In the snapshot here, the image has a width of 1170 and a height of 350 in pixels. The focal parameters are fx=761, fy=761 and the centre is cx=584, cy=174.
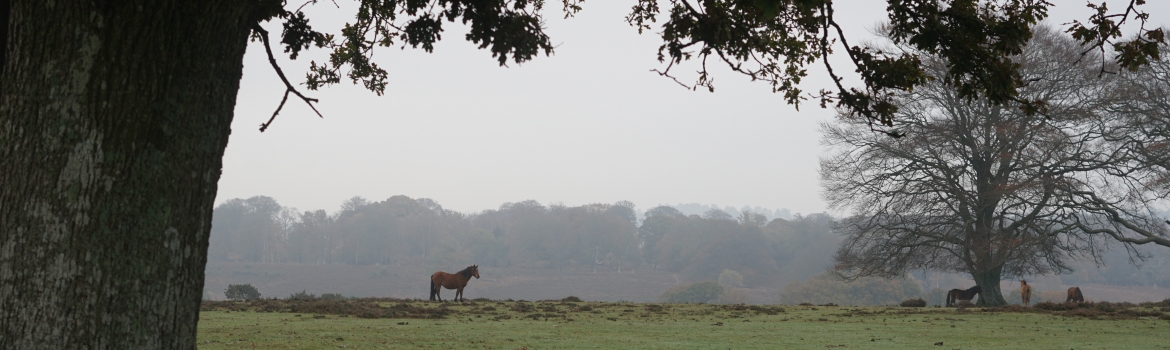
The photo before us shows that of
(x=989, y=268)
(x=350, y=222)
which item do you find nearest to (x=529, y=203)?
(x=350, y=222)

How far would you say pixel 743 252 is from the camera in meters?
95.2

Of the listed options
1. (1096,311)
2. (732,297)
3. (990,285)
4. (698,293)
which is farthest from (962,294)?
(732,297)

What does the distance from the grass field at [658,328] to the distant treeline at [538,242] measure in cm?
7614

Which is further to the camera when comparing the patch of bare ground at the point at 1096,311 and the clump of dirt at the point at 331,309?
the patch of bare ground at the point at 1096,311

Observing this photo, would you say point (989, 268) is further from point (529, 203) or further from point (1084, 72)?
point (529, 203)

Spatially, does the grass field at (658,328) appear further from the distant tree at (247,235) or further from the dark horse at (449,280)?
the distant tree at (247,235)

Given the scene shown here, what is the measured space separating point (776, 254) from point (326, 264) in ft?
206

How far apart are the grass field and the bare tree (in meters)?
4.02

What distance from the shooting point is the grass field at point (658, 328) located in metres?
9.82

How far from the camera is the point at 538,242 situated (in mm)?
109750

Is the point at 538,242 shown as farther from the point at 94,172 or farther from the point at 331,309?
the point at 94,172

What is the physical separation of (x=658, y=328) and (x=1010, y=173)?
1542cm

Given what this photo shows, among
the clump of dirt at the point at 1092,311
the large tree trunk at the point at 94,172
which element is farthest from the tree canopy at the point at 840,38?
the clump of dirt at the point at 1092,311

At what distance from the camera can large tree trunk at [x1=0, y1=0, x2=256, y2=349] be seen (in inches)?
124
